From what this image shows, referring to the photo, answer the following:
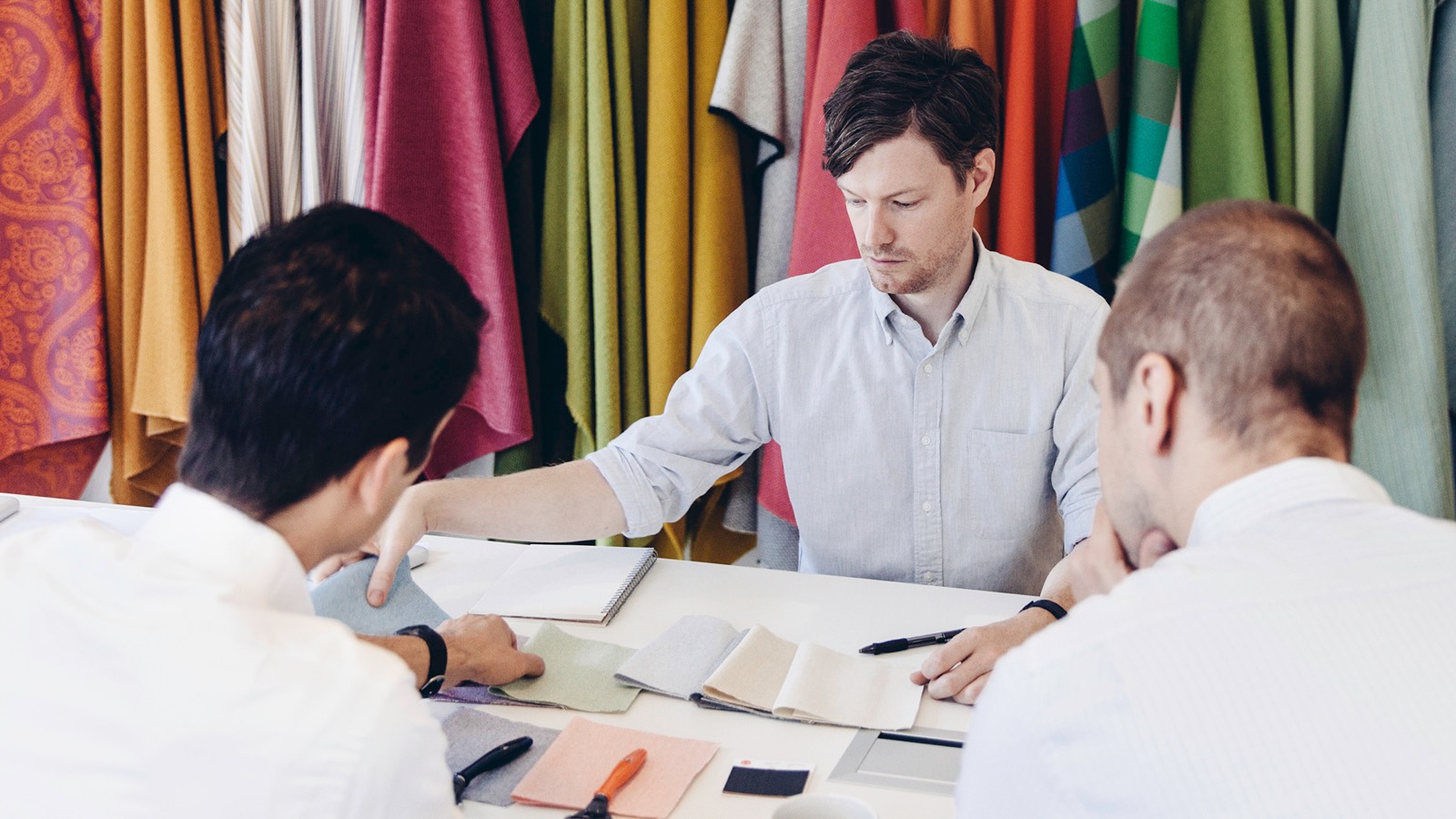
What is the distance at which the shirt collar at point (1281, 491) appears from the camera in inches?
31.9

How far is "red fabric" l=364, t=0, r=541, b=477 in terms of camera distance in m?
2.05

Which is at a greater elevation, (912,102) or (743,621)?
(912,102)

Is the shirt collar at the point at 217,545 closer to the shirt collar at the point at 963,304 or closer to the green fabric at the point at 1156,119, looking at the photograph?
the shirt collar at the point at 963,304

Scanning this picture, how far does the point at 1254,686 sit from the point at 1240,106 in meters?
1.48

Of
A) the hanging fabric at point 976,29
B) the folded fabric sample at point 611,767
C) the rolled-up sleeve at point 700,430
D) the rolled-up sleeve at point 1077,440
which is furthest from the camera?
the hanging fabric at point 976,29

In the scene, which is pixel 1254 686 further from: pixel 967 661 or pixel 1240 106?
pixel 1240 106

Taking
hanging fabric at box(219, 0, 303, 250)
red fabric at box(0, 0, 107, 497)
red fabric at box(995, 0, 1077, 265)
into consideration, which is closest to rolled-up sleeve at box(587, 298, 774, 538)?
red fabric at box(995, 0, 1077, 265)

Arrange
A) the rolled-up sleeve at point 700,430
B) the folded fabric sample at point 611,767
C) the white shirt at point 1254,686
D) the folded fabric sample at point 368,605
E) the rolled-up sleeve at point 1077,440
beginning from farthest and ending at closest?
the rolled-up sleeve at point 700,430, the rolled-up sleeve at point 1077,440, the folded fabric sample at point 368,605, the folded fabric sample at point 611,767, the white shirt at point 1254,686

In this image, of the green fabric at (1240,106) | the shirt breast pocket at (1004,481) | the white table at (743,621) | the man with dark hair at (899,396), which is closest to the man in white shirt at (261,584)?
the white table at (743,621)

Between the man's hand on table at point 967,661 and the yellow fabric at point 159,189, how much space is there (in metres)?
1.52

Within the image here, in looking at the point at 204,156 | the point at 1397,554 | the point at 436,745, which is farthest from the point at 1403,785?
the point at 204,156

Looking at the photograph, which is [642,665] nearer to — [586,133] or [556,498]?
[556,498]

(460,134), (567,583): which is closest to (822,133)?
(460,134)

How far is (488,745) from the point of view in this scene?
115 centimetres
